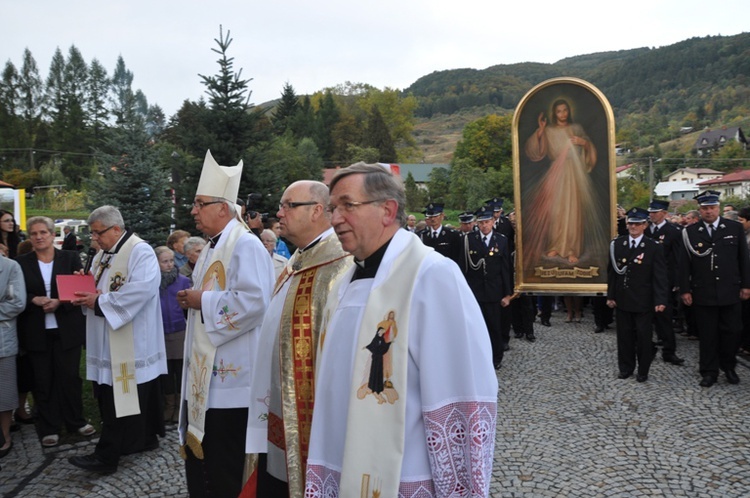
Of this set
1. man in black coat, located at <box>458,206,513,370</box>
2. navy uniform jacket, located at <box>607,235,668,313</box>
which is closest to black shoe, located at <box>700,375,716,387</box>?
navy uniform jacket, located at <box>607,235,668,313</box>

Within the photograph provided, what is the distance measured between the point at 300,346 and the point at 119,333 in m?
2.79

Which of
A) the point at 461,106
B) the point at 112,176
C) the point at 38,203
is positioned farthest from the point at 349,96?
Answer: the point at 112,176

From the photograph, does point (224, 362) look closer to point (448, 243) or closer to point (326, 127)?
point (448, 243)

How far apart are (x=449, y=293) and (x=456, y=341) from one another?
164 mm

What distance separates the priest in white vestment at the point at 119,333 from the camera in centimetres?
512

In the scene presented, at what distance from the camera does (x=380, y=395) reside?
2158mm

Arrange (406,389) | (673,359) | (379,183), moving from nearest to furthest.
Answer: (406,389) < (379,183) < (673,359)

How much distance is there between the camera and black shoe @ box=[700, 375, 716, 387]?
7.62 m

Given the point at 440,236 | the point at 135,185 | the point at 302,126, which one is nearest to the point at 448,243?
the point at 440,236

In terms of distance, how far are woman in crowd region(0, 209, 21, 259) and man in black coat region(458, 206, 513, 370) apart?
240 inches

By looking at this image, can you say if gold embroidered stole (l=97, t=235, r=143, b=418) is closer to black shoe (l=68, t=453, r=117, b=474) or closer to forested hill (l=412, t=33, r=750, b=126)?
black shoe (l=68, t=453, r=117, b=474)

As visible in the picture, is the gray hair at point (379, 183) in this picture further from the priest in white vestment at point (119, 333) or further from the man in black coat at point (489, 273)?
the man in black coat at point (489, 273)

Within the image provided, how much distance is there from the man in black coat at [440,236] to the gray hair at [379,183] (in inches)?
338

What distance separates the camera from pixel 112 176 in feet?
44.2
